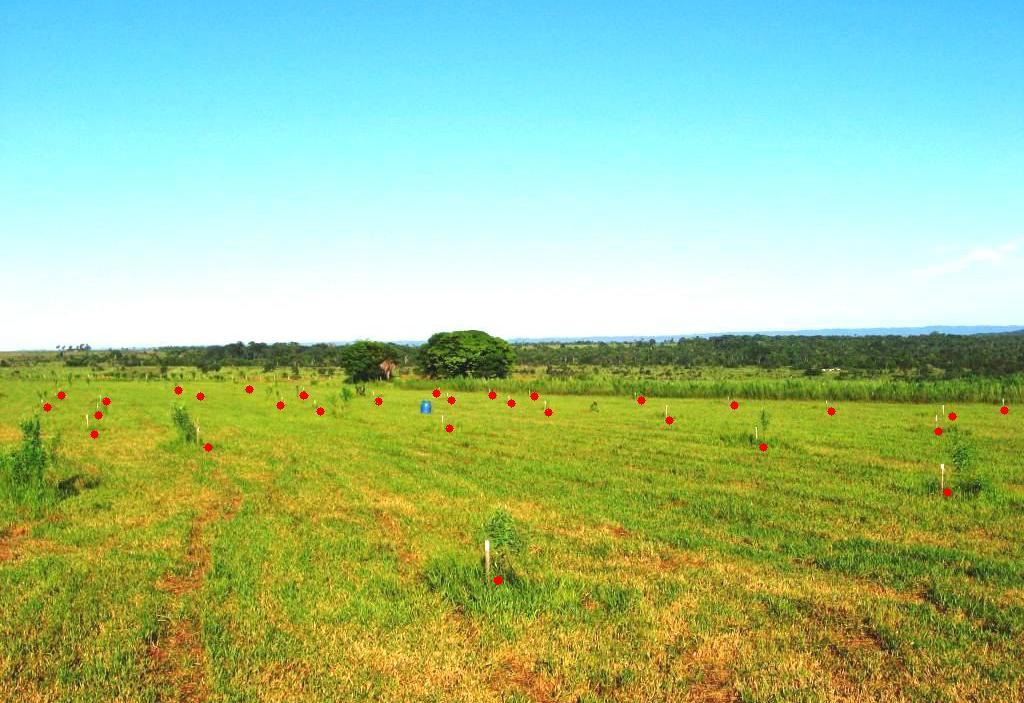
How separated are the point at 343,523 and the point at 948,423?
35268 mm

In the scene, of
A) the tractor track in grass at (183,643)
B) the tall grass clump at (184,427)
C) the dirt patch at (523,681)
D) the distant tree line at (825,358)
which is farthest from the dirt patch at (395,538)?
the distant tree line at (825,358)

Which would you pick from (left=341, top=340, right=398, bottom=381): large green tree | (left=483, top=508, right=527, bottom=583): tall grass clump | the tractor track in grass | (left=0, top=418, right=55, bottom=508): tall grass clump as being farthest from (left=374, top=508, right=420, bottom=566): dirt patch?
(left=341, top=340, right=398, bottom=381): large green tree

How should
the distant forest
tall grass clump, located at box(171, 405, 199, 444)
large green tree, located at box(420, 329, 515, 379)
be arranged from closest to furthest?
1. tall grass clump, located at box(171, 405, 199, 444)
2. large green tree, located at box(420, 329, 515, 379)
3. the distant forest

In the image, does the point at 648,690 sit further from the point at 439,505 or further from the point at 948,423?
the point at 948,423

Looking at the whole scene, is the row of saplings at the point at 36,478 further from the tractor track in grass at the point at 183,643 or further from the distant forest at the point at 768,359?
the distant forest at the point at 768,359

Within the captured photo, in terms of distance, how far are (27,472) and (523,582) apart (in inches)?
615

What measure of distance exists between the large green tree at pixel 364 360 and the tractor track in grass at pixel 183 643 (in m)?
79.9

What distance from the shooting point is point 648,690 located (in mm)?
8422

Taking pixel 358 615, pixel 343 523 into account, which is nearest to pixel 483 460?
pixel 343 523

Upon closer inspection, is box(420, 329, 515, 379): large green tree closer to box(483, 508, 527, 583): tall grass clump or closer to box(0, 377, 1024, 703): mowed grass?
box(0, 377, 1024, 703): mowed grass

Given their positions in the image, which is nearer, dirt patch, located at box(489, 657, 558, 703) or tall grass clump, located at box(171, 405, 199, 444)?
dirt patch, located at box(489, 657, 558, 703)

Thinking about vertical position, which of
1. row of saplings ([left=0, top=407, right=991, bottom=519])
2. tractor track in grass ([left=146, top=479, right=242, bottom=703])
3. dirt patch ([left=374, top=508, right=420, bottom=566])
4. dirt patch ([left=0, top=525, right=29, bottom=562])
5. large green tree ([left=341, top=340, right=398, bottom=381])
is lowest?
dirt patch ([left=374, top=508, right=420, bottom=566])

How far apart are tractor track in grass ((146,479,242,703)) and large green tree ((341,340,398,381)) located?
262 feet

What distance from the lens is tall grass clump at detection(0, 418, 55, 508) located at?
18500 millimetres
